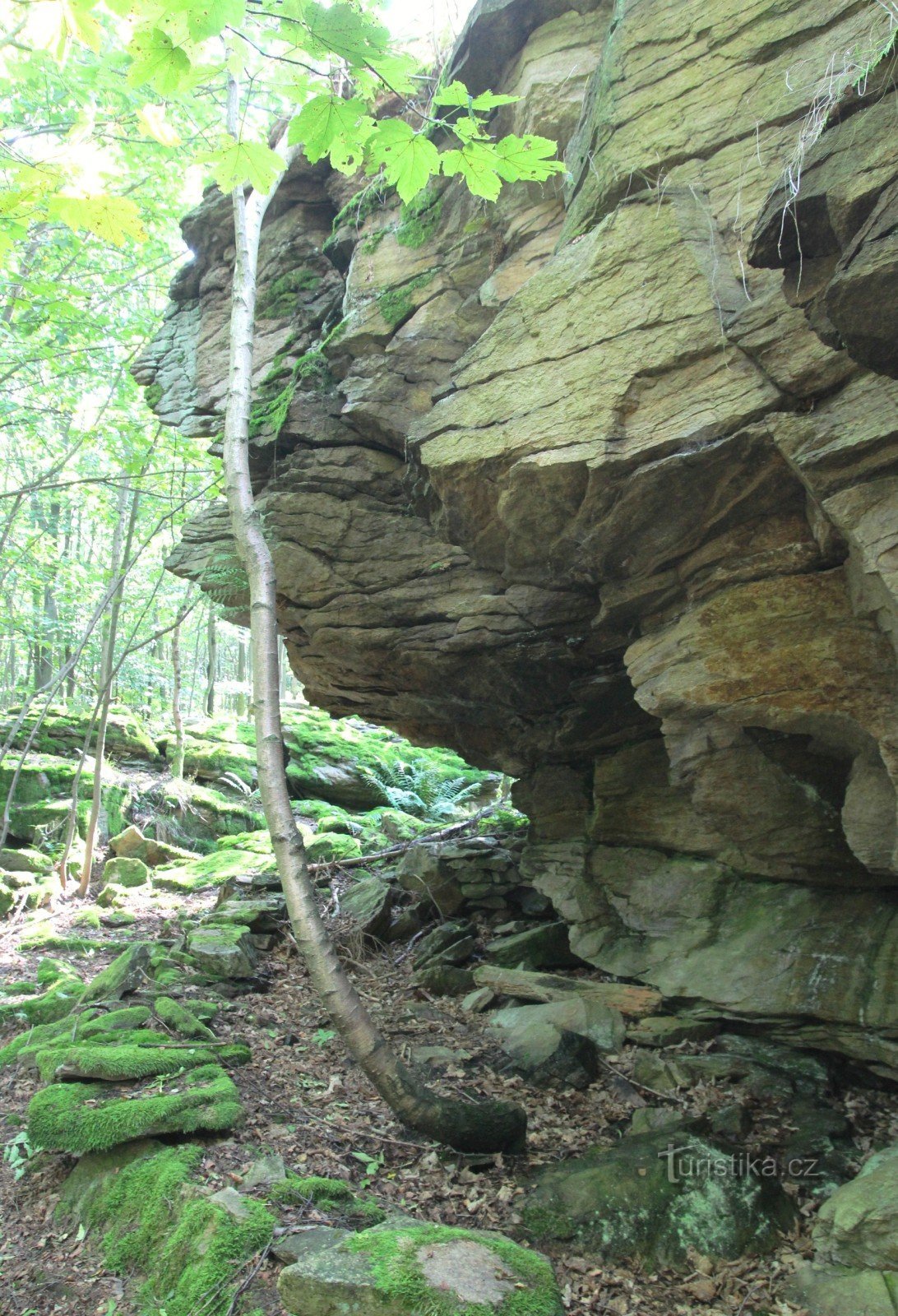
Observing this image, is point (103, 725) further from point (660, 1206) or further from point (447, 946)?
point (660, 1206)

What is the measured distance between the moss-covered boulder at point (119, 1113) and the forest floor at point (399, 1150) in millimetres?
185

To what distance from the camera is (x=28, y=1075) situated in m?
6.44

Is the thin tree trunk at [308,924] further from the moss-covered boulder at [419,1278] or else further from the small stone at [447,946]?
the small stone at [447,946]

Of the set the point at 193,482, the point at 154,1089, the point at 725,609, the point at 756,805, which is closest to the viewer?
the point at 154,1089

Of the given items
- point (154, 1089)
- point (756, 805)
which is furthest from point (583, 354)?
point (154, 1089)

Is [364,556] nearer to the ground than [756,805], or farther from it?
farther from it

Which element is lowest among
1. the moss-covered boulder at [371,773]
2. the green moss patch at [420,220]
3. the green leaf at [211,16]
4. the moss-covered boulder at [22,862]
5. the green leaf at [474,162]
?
the moss-covered boulder at [22,862]

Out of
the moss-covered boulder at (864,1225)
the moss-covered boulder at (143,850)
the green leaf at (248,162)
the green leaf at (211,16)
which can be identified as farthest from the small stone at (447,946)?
the green leaf at (211,16)

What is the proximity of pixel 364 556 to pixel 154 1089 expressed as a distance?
5596 millimetres

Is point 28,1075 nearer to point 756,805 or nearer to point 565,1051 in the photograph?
point 565,1051

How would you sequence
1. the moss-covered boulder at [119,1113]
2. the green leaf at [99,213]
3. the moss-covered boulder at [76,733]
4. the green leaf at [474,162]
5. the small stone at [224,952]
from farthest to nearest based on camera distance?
1. the moss-covered boulder at [76,733]
2. the small stone at [224,952]
3. the moss-covered boulder at [119,1113]
4. the green leaf at [99,213]
5. the green leaf at [474,162]

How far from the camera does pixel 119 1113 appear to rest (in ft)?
16.9

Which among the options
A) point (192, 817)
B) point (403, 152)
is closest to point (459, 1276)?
point (403, 152)

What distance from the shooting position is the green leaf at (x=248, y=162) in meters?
3.49
